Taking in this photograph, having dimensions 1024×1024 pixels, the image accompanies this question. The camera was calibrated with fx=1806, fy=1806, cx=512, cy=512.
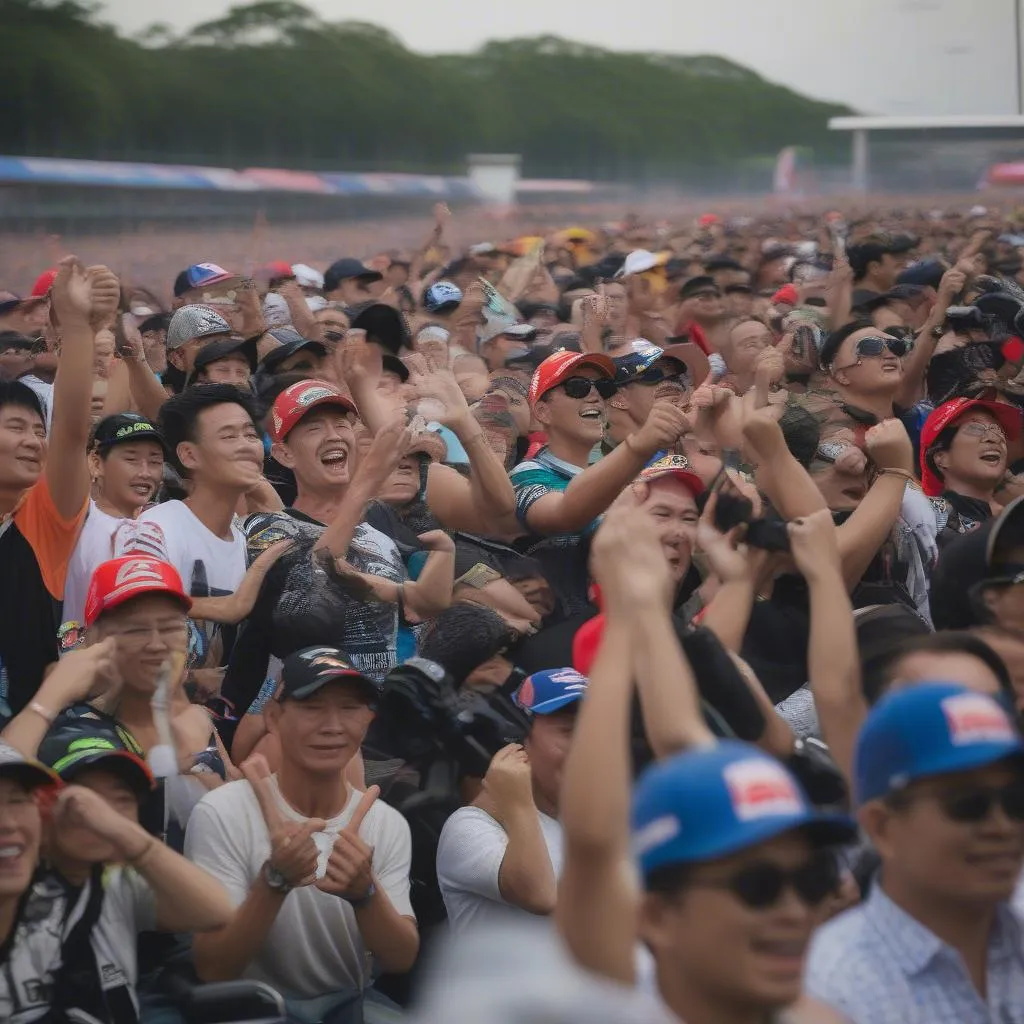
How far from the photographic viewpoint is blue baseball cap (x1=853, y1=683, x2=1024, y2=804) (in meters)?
2.71

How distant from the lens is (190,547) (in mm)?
5250

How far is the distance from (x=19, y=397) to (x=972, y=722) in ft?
10.7

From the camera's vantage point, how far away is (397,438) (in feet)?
16.1

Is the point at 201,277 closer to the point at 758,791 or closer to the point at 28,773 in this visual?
the point at 28,773

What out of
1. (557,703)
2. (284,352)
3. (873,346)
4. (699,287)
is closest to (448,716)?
(557,703)

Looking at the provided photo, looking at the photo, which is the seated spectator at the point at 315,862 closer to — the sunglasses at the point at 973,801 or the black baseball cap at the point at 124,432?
the black baseball cap at the point at 124,432

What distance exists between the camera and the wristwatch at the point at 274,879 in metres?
3.96

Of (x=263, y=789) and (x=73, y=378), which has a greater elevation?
(x=73, y=378)

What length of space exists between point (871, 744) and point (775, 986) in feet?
1.70

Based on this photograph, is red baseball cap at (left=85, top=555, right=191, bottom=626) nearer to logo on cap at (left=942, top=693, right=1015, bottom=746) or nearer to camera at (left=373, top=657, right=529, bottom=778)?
camera at (left=373, top=657, right=529, bottom=778)

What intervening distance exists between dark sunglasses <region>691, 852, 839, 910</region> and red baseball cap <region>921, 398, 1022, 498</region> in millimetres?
3868

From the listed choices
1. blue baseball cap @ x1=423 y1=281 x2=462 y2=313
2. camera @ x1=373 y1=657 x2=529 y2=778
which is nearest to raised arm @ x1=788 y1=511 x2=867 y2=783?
camera @ x1=373 y1=657 x2=529 y2=778

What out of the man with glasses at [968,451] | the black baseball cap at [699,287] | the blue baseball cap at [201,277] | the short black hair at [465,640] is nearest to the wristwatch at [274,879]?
the short black hair at [465,640]

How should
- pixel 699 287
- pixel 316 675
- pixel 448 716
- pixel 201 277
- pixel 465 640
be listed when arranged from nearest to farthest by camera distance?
pixel 316 675
pixel 448 716
pixel 465 640
pixel 201 277
pixel 699 287
